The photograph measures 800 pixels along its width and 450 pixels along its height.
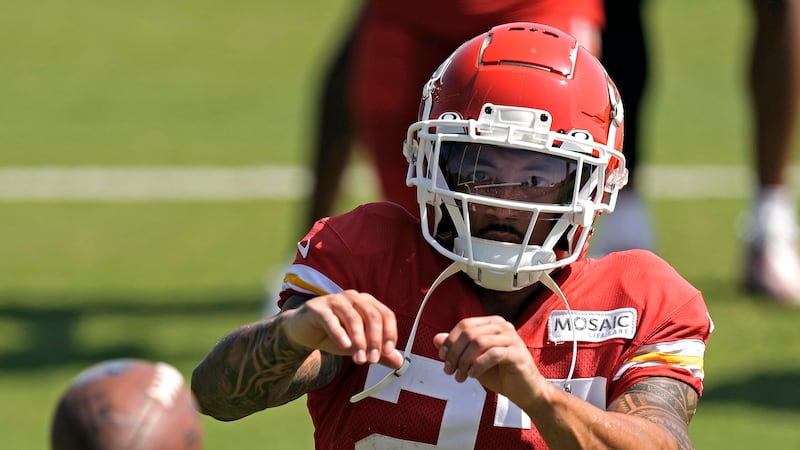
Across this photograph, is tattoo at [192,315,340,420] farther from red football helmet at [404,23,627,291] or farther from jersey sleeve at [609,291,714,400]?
jersey sleeve at [609,291,714,400]

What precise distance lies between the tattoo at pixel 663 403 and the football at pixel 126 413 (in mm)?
865

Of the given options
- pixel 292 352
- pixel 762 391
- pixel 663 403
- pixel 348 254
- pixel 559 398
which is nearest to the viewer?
pixel 559 398

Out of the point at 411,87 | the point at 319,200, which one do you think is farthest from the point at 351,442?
the point at 319,200

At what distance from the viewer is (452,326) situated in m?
2.96

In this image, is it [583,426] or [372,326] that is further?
[583,426]

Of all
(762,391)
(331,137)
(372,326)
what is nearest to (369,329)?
(372,326)

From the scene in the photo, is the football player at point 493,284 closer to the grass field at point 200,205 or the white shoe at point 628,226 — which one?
the grass field at point 200,205

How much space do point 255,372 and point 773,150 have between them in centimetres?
407

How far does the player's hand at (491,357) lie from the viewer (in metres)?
2.51

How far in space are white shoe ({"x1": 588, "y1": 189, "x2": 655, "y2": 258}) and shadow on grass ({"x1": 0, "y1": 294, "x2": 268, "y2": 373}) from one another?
156 cm

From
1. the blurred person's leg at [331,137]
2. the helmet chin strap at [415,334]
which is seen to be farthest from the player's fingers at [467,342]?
the blurred person's leg at [331,137]

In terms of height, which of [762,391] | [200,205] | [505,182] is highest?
[505,182]

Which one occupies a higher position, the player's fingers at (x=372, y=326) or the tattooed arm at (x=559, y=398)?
the player's fingers at (x=372, y=326)

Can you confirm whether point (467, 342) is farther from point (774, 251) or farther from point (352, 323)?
point (774, 251)
